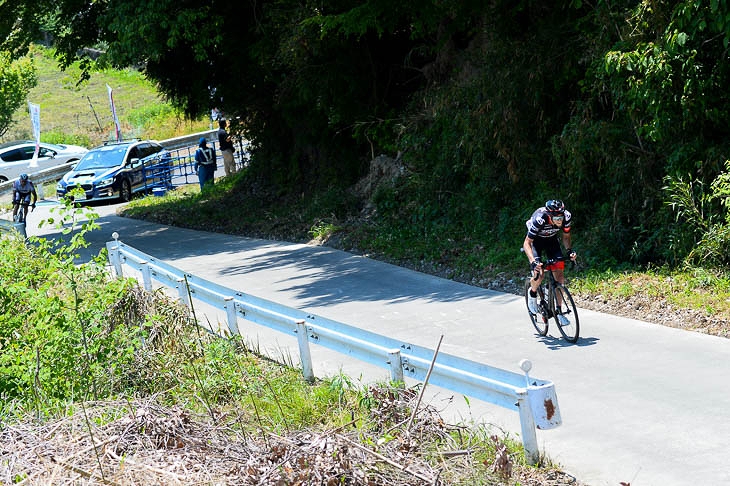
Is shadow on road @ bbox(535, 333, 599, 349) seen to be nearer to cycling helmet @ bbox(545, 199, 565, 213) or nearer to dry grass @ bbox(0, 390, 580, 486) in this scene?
cycling helmet @ bbox(545, 199, 565, 213)

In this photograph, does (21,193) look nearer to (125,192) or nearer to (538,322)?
(125,192)

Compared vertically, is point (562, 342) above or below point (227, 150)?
below

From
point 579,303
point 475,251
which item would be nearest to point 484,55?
point 475,251

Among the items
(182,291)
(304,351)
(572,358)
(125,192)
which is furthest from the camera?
(125,192)

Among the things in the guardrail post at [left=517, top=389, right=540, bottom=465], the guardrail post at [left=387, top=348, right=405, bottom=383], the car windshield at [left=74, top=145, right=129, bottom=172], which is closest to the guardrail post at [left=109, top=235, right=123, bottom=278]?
the guardrail post at [left=387, top=348, right=405, bottom=383]

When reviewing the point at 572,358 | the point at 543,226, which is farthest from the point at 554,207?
the point at 572,358

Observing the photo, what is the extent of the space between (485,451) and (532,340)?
4.58 m

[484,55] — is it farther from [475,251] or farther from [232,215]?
[232,215]

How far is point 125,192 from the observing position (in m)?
33.1

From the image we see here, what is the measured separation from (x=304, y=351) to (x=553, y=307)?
3109 mm

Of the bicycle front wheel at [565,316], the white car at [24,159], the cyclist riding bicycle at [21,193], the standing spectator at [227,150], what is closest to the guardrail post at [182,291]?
the bicycle front wheel at [565,316]

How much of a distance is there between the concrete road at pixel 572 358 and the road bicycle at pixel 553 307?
159mm

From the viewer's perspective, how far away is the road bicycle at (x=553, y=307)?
10.7m

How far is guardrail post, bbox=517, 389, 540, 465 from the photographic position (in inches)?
248
